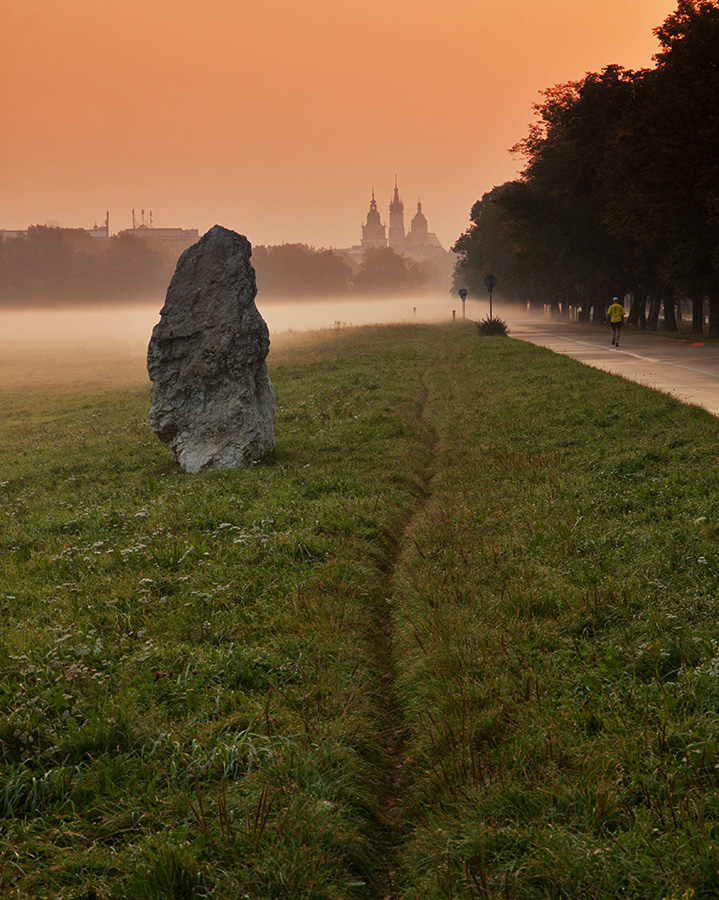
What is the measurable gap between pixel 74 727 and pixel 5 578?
326 cm

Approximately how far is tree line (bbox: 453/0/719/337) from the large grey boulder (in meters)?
21.4

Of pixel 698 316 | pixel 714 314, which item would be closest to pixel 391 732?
pixel 714 314

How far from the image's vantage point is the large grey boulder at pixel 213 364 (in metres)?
12.3

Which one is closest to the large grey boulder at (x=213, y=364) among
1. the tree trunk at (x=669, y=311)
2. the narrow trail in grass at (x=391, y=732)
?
the narrow trail in grass at (x=391, y=732)

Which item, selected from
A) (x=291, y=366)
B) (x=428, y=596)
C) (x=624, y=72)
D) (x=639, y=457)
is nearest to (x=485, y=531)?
(x=428, y=596)

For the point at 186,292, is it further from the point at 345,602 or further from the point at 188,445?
the point at 345,602

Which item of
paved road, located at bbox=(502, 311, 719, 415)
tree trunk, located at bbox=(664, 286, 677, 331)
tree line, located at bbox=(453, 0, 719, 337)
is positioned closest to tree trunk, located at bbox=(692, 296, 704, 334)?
tree line, located at bbox=(453, 0, 719, 337)

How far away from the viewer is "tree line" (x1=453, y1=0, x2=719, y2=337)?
98.4ft

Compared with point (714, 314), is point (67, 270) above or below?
above

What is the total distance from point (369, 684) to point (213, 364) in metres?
8.01

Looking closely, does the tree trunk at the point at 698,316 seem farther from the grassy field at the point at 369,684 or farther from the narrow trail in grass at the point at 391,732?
the narrow trail in grass at the point at 391,732

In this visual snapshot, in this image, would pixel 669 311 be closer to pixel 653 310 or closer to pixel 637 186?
pixel 653 310

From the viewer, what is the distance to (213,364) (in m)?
12.6

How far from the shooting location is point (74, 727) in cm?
464
